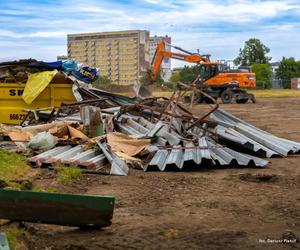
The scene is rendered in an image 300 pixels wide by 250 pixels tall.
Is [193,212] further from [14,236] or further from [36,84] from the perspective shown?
[36,84]

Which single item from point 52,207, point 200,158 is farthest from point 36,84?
point 52,207

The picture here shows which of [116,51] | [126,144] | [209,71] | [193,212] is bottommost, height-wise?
[193,212]

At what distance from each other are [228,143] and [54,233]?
6.23 metres

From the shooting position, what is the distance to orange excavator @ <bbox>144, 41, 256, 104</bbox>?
36.3m

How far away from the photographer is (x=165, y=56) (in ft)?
119

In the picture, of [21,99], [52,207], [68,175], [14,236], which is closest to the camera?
[14,236]

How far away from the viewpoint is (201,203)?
7.32 meters

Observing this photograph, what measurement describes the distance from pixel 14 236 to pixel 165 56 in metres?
31.8

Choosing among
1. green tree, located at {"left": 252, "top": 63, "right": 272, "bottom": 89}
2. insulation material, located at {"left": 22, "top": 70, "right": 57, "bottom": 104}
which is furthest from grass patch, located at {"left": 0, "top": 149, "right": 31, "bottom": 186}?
green tree, located at {"left": 252, "top": 63, "right": 272, "bottom": 89}

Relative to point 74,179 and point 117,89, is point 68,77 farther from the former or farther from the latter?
point 117,89

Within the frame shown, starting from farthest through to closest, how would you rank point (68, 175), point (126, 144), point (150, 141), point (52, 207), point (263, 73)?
point (263, 73) → point (150, 141) → point (126, 144) → point (68, 175) → point (52, 207)

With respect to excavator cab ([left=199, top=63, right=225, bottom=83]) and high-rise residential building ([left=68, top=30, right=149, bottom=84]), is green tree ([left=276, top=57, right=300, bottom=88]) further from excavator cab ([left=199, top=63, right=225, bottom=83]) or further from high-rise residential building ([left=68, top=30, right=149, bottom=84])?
excavator cab ([left=199, top=63, right=225, bottom=83])

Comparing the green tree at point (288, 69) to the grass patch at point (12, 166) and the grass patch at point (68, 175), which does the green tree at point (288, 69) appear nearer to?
the grass patch at point (12, 166)

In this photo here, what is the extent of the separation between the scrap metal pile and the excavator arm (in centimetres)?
2220
